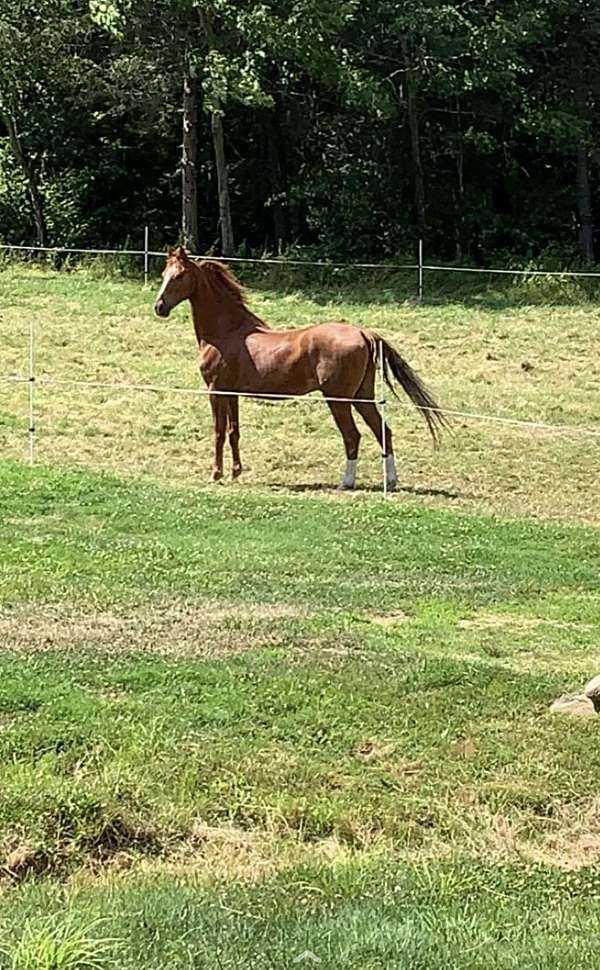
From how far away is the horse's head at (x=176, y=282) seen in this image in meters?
13.5

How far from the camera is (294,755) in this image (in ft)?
18.1

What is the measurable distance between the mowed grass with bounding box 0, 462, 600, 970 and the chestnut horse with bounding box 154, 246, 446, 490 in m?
3.32

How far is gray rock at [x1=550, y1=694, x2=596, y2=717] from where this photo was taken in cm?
615

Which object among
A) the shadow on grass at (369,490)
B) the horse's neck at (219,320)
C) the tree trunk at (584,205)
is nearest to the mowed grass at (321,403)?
the shadow on grass at (369,490)

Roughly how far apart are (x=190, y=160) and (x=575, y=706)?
70.4 feet

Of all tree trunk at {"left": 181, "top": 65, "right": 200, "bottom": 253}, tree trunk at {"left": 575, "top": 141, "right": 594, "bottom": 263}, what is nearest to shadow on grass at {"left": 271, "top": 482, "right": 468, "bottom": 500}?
tree trunk at {"left": 181, "top": 65, "right": 200, "bottom": 253}

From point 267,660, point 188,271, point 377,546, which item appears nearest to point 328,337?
point 188,271

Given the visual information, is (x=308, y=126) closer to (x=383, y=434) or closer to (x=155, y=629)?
(x=383, y=434)

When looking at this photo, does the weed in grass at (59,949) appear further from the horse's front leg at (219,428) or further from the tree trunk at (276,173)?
the tree trunk at (276,173)

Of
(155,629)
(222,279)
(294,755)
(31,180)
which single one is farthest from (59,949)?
(31,180)

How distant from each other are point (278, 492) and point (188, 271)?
2641mm

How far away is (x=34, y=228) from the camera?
2919 centimetres

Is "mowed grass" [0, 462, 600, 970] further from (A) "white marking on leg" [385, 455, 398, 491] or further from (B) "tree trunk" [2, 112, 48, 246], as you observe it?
(B) "tree trunk" [2, 112, 48, 246]

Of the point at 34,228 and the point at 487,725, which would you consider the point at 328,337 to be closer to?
the point at 487,725
